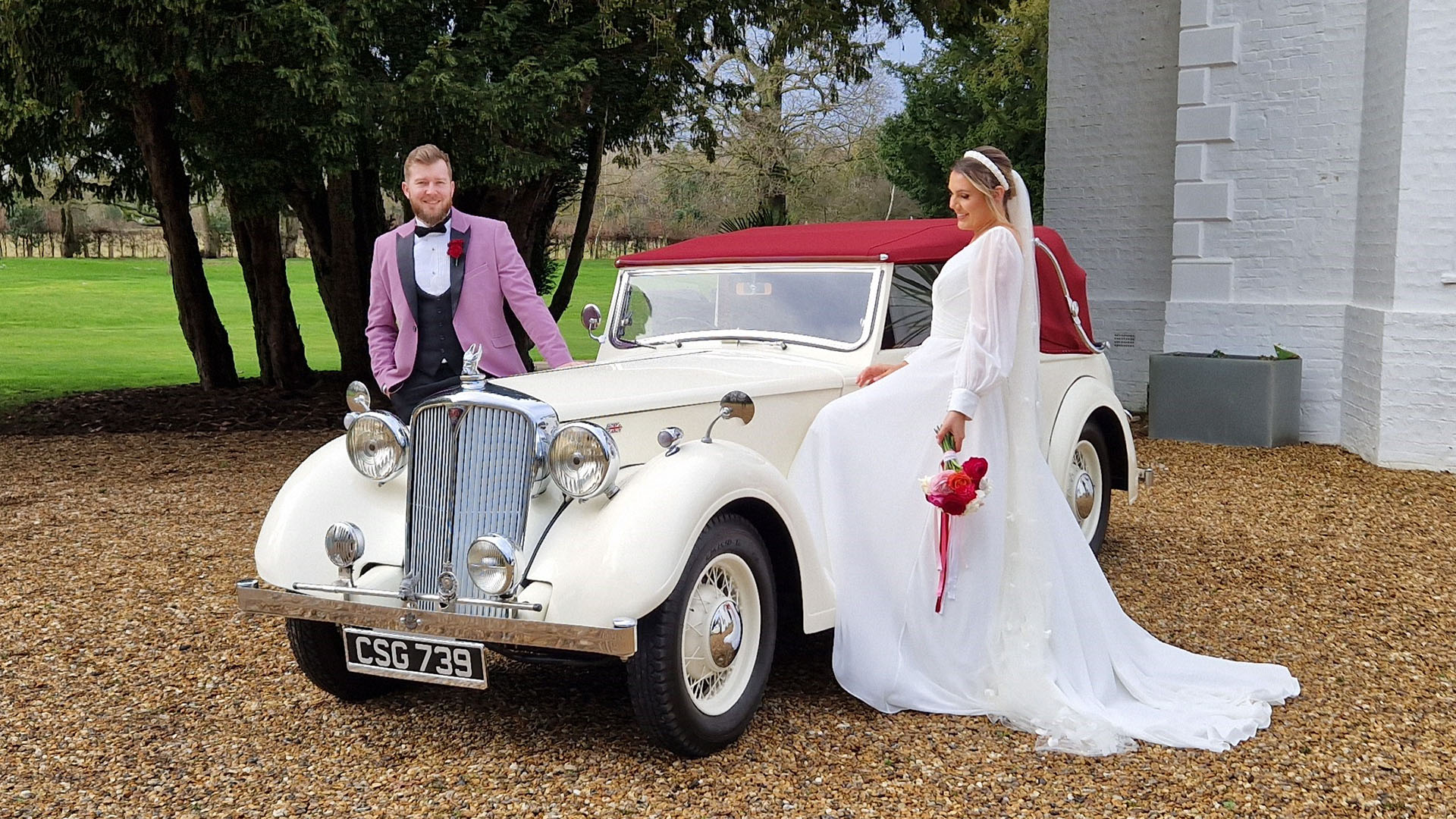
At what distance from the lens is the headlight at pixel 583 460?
3521mm

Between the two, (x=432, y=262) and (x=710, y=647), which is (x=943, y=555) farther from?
(x=432, y=262)

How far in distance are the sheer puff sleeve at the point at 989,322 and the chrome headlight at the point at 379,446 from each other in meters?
1.79

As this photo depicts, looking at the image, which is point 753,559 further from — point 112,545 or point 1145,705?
point 112,545

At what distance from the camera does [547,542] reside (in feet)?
11.7

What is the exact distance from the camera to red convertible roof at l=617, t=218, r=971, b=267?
5.09m

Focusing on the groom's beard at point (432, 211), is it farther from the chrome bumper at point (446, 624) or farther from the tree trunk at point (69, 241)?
the tree trunk at point (69, 241)

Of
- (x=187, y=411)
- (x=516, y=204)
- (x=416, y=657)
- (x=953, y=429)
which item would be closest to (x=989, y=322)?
(x=953, y=429)

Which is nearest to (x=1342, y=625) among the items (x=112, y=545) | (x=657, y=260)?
(x=657, y=260)

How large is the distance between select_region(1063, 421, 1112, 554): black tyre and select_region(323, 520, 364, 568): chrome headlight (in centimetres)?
347

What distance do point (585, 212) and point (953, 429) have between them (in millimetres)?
9740

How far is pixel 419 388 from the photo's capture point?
4.86 meters

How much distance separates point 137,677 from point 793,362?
2768 mm

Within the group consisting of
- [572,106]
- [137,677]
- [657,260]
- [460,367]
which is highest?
[572,106]

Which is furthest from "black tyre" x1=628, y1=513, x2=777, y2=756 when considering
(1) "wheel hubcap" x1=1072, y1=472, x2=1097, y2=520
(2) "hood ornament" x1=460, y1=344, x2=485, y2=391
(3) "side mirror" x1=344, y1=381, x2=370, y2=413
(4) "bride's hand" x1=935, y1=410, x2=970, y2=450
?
(1) "wheel hubcap" x1=1072, y1=472, x2=1097, y2=520
